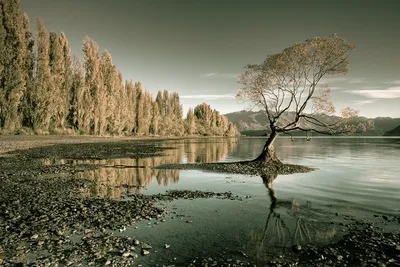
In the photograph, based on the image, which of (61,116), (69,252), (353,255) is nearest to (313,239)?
(353,255)

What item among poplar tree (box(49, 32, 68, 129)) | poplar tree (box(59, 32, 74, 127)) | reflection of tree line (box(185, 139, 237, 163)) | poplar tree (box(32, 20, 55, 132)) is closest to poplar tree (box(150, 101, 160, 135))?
poplar tree (box(59, 32, 74, 127))

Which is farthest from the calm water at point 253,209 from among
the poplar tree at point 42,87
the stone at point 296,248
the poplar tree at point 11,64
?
the poplar tree at point 42,87

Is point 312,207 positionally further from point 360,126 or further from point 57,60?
point 57,60

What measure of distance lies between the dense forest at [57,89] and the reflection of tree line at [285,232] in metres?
61.2

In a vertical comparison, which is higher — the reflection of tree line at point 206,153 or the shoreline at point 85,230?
the shoreline at point 85,230

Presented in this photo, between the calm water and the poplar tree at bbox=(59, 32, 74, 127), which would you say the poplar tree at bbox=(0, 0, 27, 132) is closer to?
the poplar tree at bbox=(59, 32, 74, 127)

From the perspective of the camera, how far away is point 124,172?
2648 cm

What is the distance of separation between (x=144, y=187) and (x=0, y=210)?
30.4 feet

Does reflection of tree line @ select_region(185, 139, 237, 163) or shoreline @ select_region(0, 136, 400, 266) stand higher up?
shoreline @ select_region(0, 136, 400, 266)

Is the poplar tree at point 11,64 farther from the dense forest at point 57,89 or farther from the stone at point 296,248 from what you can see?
the stone at point 296,248

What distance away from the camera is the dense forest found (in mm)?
54688

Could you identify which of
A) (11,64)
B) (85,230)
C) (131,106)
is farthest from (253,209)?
(131,106)

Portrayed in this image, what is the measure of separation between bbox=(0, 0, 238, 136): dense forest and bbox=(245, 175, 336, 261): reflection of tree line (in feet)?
201

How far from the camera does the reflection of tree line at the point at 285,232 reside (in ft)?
31.0
